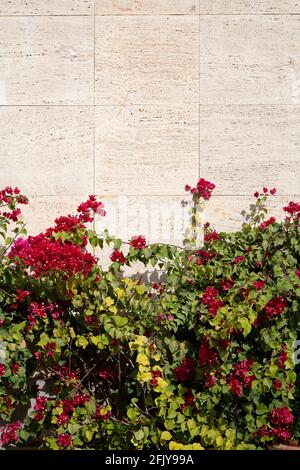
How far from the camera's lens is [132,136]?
10.2 ft

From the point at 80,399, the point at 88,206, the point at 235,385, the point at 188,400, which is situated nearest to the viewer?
the point at 235,385

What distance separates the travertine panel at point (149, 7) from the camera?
3088 millimetres

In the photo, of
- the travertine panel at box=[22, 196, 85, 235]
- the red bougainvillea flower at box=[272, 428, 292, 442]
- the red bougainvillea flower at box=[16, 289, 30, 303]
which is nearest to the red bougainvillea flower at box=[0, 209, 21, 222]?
the travertine panel at box=[22, 196, 85, 235]

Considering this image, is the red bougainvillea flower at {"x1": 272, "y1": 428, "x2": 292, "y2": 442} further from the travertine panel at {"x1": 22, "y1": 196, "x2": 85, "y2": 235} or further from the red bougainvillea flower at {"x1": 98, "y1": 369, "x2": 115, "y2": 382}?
the travertine panel at {"x1": 22, "y1": 196, "x2": 85, "y2": 235}

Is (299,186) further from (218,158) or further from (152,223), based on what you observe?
(152,223)

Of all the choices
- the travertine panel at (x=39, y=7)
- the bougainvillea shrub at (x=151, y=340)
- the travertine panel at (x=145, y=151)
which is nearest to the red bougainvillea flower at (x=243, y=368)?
the bougainvillea shrub at (x=151, y=340)

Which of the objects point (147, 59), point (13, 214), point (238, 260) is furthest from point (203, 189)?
point (13, 214)

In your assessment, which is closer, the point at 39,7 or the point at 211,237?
the point at 211,237

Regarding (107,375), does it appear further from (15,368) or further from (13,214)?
(13,214)

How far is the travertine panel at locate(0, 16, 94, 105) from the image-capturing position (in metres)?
3.10

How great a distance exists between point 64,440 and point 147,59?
1.92 m

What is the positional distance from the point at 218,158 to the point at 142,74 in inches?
23.2

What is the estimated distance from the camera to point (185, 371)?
8.86ft

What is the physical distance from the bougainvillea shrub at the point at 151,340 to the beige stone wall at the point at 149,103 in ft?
0.61
